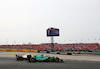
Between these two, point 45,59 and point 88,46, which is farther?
point 88,46

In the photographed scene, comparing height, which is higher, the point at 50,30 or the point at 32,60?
the point at 50,30

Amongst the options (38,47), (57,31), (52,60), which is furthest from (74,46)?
(52,60)

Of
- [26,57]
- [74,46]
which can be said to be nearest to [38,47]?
[74,46]

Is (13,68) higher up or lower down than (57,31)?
lower down

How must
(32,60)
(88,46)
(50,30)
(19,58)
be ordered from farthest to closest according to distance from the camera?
1. (88,46)
2. (50,30)
3. (19,58)
4. (32,60)

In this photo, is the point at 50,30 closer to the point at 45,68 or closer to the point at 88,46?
the point at 88,46

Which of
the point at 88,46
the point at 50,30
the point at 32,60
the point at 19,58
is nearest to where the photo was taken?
the point at 32,60

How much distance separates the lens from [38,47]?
5534 cm

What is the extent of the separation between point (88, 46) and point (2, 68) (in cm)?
4455

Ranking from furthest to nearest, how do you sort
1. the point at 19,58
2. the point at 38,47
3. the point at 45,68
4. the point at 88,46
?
the point at 38,47, the point at 88,46, the point at 19,58, the point at 45,68

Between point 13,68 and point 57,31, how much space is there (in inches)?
1163

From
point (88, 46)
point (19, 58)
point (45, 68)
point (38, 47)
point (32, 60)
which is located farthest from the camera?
point (38, 47)

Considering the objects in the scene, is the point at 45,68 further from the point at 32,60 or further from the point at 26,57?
the point at 26,57

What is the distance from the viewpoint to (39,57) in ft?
51.7
